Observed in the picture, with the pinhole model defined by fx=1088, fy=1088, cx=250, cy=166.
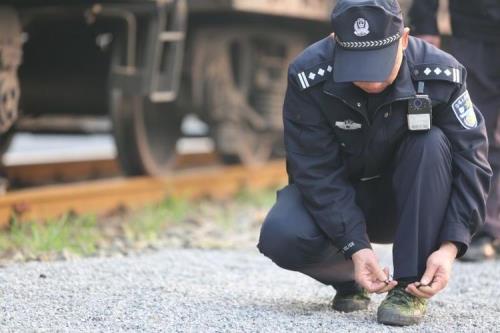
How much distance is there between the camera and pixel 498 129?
16.7 ft

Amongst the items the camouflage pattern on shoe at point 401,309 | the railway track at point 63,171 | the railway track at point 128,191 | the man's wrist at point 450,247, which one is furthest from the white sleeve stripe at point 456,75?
the railway track at point 63,171

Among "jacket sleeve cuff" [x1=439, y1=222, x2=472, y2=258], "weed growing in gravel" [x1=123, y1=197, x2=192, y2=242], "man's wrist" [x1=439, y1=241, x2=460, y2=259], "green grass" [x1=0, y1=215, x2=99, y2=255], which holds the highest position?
"jacket sleeve cuff" [x1=439, y1=222, x2=472, y2=258]

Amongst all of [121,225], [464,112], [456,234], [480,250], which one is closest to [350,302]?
A: [456,234]

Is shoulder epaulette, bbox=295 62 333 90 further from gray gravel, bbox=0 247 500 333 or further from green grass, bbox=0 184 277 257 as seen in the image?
green grass, bbox=0 184 277 257

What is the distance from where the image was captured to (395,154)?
3537 millimetres

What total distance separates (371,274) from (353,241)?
12 centimetres

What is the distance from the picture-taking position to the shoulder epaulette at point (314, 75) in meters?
3.38

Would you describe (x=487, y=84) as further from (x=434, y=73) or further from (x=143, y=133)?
(x=143, y=133)

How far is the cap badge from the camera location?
318cm

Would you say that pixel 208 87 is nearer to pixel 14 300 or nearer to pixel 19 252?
pixel 19 252

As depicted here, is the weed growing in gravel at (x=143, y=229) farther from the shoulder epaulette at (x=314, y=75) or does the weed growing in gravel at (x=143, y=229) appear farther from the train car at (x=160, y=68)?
the shoulder epaulette at (x=314, y=75)

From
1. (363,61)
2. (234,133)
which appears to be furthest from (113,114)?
(363,61)

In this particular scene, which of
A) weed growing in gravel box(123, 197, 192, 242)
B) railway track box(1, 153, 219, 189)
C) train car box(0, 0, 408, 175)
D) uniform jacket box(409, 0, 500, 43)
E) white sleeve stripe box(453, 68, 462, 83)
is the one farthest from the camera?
railway track box(1, 153, 219, 189)

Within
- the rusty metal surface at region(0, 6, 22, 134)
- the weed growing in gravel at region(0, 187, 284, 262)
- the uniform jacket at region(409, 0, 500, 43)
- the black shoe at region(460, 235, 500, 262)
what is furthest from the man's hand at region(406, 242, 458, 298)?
the rusty metal surface at region(0, 6, 22, 134)
